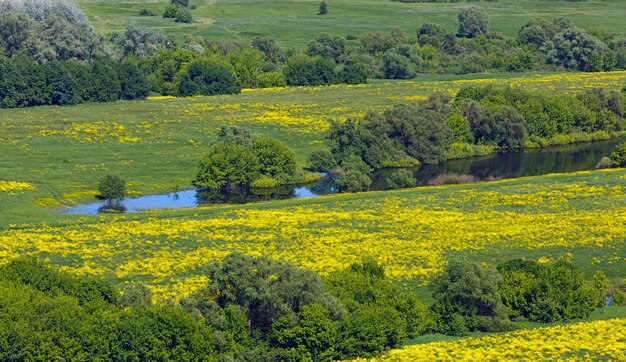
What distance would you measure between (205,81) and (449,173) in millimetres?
46980

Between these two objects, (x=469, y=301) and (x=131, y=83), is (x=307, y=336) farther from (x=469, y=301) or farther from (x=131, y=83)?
(x=131, y=83)

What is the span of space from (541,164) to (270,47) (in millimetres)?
68483

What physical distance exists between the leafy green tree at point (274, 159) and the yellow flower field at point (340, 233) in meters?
10.1

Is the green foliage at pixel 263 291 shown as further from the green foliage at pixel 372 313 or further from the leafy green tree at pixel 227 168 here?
the leafy green tree at pixel 227 168

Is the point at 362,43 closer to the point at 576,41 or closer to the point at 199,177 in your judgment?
the point at 576,41

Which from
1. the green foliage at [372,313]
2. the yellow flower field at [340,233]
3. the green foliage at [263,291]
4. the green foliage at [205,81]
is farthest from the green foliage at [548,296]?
the green foliage at [205,81]

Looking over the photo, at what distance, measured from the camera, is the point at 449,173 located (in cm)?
11119

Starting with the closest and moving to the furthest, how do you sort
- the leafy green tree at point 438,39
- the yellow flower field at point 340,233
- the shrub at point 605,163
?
the yellow flower field at point 340,233, the shrub at point 605,163, the leafy green tree at point 438,39

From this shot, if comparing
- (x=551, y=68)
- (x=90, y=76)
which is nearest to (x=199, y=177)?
(x=90, y=76)

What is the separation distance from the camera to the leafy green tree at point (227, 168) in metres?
101

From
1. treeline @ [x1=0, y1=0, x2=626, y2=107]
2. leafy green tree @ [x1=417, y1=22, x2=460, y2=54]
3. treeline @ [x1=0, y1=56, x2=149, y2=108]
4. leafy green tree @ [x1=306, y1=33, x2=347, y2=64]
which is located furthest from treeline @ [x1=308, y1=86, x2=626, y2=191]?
leafy green tree @ [x1=417, y1=22, x2=460, y2=54]

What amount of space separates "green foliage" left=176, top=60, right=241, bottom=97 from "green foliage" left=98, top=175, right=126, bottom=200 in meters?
50.3

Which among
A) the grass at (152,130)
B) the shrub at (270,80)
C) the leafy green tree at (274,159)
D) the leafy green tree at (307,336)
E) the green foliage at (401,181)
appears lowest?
the shrub at (270,80)

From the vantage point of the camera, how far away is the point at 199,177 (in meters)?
102
